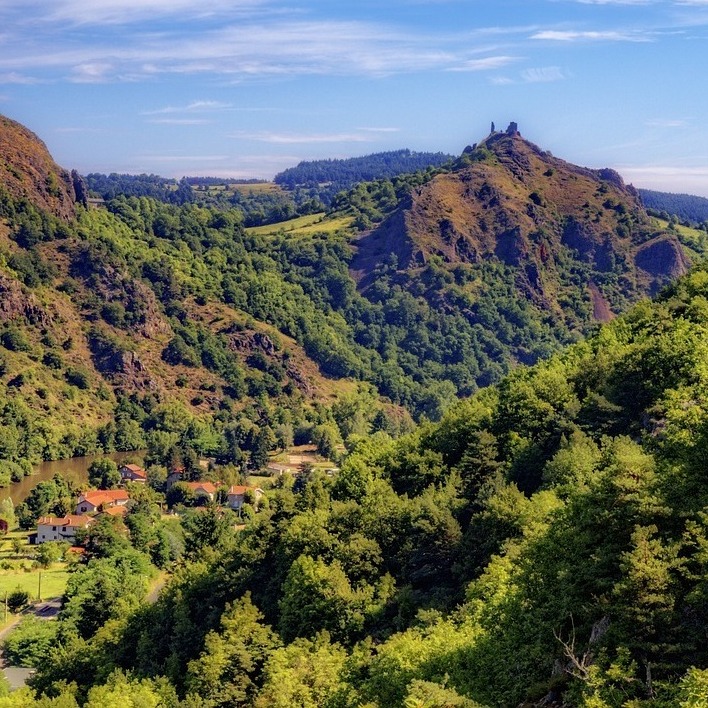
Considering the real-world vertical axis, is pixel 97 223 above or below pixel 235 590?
above

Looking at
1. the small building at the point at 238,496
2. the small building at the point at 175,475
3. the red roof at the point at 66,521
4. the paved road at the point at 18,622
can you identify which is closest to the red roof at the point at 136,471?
the small building at the point at 175,475

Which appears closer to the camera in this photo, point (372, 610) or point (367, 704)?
point (367, 704)

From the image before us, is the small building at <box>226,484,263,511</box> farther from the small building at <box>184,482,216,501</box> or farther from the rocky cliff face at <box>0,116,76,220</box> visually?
the rocky cliff face at <box>0,116,76,220</box>

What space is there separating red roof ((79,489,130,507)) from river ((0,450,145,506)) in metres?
7.00

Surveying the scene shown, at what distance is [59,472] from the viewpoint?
12688 cm

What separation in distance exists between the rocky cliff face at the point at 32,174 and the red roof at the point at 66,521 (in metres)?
94.7

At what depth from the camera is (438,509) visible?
151 feet

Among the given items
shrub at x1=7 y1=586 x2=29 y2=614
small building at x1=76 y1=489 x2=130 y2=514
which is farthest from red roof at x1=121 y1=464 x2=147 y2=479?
shrub at x1=7 y1=586 x2=29 y2=614

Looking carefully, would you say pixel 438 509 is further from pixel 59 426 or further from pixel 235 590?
pixel 59 426

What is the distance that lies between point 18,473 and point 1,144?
87.5m

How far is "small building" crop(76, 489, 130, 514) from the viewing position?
349 ft

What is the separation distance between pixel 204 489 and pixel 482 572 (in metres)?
78.1

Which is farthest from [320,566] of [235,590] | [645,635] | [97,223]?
[97,223]

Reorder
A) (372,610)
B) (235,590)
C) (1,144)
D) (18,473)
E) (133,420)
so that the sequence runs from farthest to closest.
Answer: (1,144) < (133,420) < (18,473) < (235,590) < (372,610)
